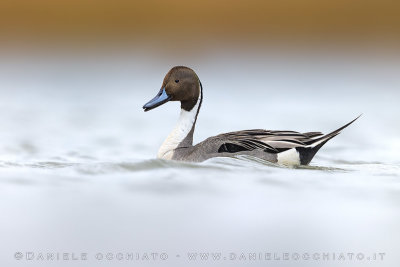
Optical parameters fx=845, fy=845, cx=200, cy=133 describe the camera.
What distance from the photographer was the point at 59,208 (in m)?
5.79

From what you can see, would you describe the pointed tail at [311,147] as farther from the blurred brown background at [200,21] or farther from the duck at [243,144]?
the blurred brown background at [200,21]

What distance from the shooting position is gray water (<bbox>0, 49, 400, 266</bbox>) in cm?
499

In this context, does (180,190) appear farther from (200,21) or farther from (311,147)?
(200,21)

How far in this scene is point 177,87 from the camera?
7828mm

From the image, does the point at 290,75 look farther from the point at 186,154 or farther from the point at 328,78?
the point at 186,154

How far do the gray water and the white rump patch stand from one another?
0.29ft

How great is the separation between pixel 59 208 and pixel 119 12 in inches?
504

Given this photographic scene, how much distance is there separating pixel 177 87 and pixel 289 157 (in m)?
1.25

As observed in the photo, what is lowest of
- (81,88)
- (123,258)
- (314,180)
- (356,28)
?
(123,258)

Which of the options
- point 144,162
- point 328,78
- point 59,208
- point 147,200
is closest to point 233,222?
point 147,200

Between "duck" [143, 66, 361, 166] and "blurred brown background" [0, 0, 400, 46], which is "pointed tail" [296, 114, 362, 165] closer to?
"duck" [143, 66, 361, 166]

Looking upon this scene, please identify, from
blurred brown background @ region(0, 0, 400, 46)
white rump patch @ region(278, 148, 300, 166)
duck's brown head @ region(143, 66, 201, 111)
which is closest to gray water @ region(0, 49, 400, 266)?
white rump patch @ region(278, 148, 300, 166)

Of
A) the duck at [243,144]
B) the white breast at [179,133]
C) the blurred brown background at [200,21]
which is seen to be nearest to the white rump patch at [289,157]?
the duck at [243,144]

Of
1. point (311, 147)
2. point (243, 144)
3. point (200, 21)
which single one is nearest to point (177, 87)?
point (243, 144)
